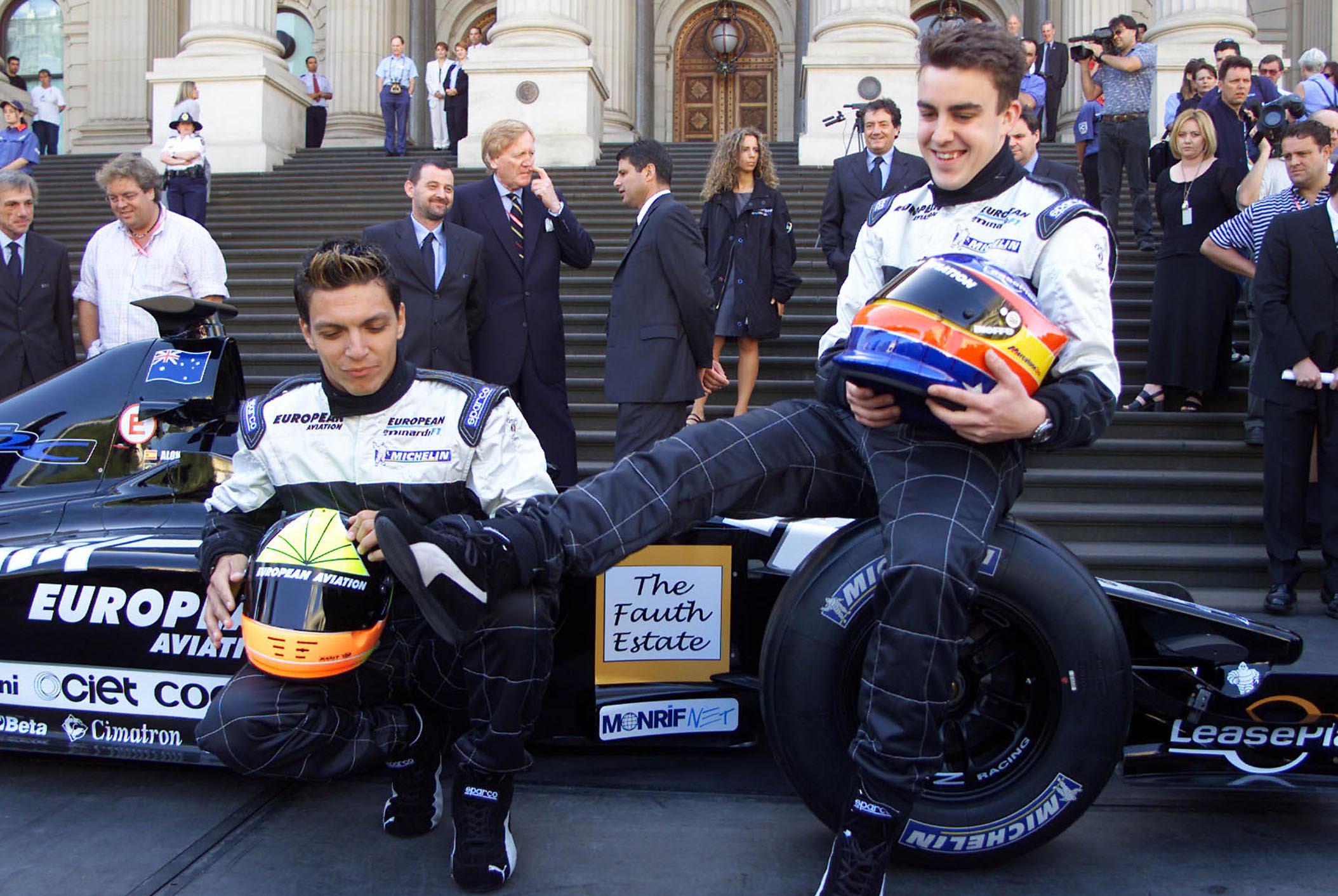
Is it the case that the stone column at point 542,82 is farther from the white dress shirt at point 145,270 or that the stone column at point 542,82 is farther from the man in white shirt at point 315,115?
the white dress shirt at point 145,270

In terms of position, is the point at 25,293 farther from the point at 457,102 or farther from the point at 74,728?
the point at 457,102

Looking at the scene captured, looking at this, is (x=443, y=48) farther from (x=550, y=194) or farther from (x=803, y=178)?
(x=550, y=194)

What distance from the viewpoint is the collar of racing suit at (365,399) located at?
2.86 meters

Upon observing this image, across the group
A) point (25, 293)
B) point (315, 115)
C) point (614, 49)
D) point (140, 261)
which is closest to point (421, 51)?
point (614, 49)

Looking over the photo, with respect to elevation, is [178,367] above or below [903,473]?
above

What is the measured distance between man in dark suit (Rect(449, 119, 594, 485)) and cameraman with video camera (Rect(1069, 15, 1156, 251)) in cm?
495

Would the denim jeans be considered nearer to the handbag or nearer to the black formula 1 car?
the handbag

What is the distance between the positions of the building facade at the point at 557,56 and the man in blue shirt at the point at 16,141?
5.09 ft

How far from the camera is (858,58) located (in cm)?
1334

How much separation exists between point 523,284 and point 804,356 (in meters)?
2.73

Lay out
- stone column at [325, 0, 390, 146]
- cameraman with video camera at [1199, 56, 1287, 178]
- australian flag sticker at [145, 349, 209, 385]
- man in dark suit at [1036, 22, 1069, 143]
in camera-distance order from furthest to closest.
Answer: stone column at [325, 0, 390, 146]
man in dark suit at [1036, 22, 1069, 143]
cameraman with video camera at [1199, 56, 1287, 178]
australian flag sticker at [145, 349, 209, 385]

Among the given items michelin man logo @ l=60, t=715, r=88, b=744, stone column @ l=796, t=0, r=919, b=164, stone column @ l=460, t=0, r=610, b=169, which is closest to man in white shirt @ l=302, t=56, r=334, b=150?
stone column @ l=460, t=0, r=610, b=169

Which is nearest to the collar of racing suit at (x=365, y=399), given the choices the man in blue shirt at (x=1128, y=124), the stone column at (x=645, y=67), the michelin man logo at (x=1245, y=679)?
the michelin man logo at (x=1245, y=679)

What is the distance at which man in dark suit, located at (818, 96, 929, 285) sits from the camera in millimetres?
6996
